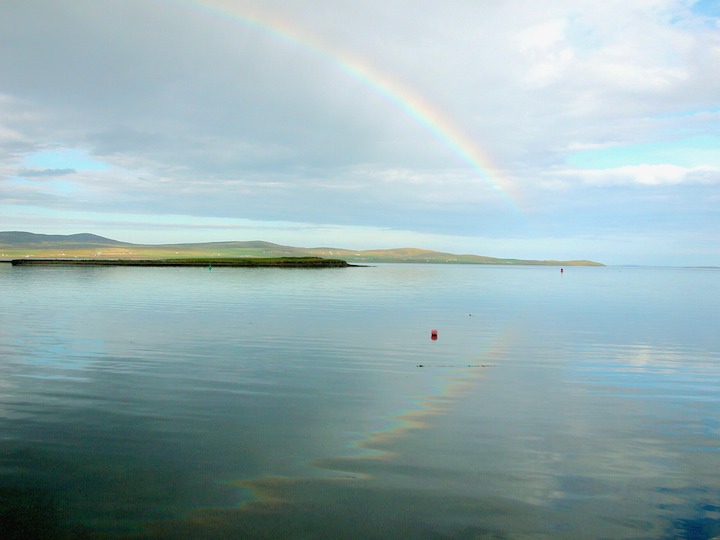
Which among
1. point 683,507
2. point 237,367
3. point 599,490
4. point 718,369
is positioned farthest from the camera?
point 718,369

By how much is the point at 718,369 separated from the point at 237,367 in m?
19.4

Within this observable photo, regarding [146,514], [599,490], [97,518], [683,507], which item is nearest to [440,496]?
[599,490]

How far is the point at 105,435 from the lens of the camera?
1298cm

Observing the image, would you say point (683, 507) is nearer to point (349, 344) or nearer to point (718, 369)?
point (718, 369)

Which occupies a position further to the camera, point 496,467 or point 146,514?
point 496,467

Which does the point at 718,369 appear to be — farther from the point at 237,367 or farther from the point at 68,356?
the point at 68,356

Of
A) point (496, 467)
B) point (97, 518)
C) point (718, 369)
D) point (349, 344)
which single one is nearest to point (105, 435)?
point (97, 518)

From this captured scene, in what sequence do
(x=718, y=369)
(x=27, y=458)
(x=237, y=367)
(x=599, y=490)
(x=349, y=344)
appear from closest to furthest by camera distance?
(x=599, y=490) → (x=27, y=458) → (x=237, y=367) → (x=718, y=369) → (x=349, y=344)

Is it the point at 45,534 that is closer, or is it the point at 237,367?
the point at 45,534

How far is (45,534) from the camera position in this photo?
8422mm

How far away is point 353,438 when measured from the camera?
43.8ft

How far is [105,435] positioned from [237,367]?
351 inches

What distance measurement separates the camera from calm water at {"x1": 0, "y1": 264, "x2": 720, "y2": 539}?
362 inches

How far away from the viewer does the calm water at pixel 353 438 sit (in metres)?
9.19
